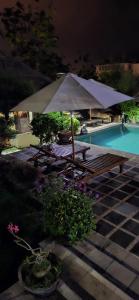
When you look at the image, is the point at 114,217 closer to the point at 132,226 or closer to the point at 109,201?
the point at 132,226

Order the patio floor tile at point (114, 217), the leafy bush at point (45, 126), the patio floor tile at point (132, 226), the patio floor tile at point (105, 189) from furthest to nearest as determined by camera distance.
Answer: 1. the leafy bush at point (45, 126)
2. the patio floor tile at point (105, 189)
3. the patio floor tile at point (114, 217)
4. the patio floor tile at point (132, 226)

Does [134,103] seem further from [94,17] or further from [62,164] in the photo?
[94,17]

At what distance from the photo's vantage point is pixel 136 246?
4.50 m

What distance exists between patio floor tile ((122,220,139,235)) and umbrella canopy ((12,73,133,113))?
253cm

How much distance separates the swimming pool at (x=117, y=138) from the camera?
14032mm

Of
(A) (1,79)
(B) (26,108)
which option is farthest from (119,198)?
(A) (1,79)

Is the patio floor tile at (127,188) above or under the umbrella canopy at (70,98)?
under

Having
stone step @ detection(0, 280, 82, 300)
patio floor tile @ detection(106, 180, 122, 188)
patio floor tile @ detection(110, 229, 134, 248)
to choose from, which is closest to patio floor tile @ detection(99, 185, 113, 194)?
patio floor tile @ detection(106, 180, 122, 188)

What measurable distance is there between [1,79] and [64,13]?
22804 mm

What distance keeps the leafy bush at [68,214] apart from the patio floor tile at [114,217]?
41.1 inches

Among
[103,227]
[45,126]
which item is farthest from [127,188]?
[45,126]

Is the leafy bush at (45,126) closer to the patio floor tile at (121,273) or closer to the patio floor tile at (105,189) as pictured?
the patio floor tile at (105,189)

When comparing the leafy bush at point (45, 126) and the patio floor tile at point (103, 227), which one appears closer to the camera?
the patio floor tile at point (103, 227)

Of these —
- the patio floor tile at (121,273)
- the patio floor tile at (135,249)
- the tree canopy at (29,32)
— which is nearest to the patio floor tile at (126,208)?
the patio floor tile at (135,249)
